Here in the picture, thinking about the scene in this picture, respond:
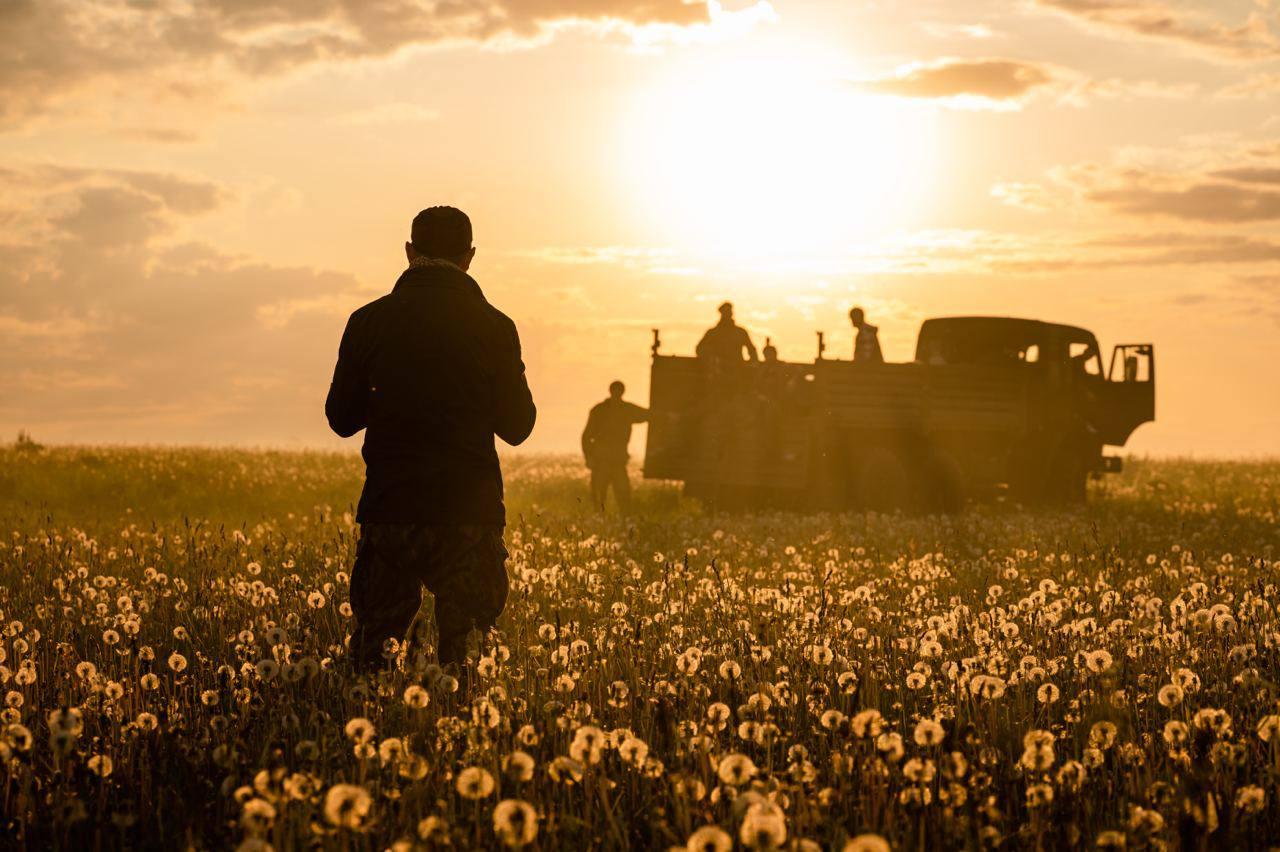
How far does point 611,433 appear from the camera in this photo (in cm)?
2341

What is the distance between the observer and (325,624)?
9062mm

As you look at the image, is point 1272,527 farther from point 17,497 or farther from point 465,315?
point 17,497

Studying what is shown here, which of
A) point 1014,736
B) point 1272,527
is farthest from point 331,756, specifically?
point 1272,527

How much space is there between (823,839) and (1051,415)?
73.9 feet

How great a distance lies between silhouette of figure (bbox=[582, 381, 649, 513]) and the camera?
2334 cm

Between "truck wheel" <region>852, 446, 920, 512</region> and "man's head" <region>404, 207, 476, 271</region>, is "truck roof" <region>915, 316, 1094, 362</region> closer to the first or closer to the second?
"truck wheel" <region>852, 446, 920, 512</region>

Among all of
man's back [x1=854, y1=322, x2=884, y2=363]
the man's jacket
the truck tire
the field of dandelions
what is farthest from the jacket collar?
man's back [x1=854, y1=322, x2=884, y2=363]

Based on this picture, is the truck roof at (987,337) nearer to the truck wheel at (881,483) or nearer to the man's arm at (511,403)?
the truck wheel at (881,483)

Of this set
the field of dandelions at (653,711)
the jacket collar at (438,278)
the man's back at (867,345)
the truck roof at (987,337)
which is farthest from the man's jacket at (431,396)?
the truck roof at (987,337)

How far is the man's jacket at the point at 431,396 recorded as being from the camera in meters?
6.78

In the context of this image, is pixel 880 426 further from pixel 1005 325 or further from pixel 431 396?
pixel 431 396

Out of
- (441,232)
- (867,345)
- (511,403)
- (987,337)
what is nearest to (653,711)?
(511,403)

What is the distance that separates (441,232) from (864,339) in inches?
690

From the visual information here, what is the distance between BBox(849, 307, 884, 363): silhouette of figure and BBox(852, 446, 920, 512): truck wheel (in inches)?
70.4
